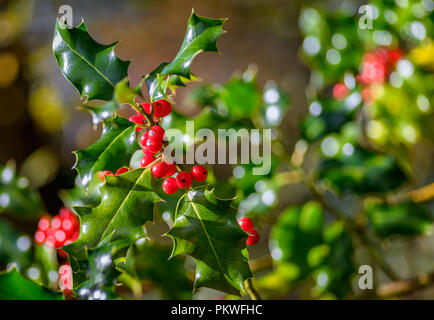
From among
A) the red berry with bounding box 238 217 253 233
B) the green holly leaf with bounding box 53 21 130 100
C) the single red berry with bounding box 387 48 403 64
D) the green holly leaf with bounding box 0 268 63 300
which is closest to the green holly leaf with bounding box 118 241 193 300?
the green holly leaf with bounding box 0 268 63 300

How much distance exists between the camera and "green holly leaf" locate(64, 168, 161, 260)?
1.90ft

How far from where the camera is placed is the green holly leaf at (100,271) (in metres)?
0.63

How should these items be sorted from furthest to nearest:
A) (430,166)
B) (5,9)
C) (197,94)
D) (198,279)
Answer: (5,9)
(430,166)
(197,94)
(198,279)

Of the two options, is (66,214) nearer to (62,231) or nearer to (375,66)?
(62,231)

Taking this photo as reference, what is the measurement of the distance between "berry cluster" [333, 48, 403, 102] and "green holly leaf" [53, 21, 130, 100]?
0.83 meters

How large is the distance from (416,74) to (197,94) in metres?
0.60

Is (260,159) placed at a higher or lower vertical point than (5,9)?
lower

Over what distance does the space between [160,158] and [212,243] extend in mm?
142

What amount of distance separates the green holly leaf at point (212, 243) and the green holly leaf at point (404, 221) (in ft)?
1.94

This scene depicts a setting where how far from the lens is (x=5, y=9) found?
2.42m

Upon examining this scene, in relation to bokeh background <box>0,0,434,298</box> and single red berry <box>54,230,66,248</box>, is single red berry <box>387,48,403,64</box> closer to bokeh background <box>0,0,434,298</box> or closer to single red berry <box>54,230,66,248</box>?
bokeh background <box>0,0,434,298</box>

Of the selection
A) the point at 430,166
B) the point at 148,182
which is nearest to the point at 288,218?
the point at 148,182
